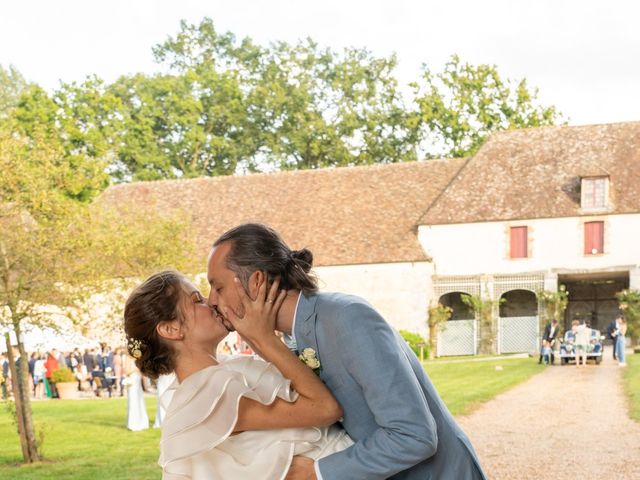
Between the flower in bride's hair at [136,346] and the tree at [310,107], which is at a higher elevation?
the tree at [310,107]

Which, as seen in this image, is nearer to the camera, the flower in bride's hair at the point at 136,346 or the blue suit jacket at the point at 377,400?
the blue suit jacket at the point at 377,400

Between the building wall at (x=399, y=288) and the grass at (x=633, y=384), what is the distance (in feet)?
→ 34.0

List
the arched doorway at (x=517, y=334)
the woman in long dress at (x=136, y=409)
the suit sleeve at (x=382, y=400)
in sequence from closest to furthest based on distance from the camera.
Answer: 1. the suit sleeve at (x=382, y=400)
2. the woman in long dress at (x=136, y=409)
3. the arched doorway at (x=517, y=334)

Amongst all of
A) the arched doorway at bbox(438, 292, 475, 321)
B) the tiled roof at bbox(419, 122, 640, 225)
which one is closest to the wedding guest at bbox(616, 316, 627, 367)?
the tiled roof at bbox(419, 122, 640, 225)

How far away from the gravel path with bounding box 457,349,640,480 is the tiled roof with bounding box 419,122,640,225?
56.9 feet

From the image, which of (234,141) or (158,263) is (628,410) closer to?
(158,263)

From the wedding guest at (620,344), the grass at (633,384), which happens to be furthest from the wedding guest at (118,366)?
the wedding guest at (620,344)

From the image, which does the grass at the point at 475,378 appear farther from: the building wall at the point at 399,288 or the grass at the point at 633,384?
the building wall at the point at 399,288

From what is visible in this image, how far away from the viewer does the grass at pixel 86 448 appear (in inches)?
466

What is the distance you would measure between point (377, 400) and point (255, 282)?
49 cm

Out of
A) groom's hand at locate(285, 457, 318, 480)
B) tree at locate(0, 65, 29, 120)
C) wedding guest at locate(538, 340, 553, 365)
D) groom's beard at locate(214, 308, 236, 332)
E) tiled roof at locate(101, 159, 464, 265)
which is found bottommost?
wedding guest at locate(538, 340, 553, 365)

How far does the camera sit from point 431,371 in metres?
28.0

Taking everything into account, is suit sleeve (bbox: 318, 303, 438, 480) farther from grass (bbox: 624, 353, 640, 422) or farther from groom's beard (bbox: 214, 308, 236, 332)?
grass (bbox: 624, 353, 640, 422)

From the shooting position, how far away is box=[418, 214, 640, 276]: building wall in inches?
1487
